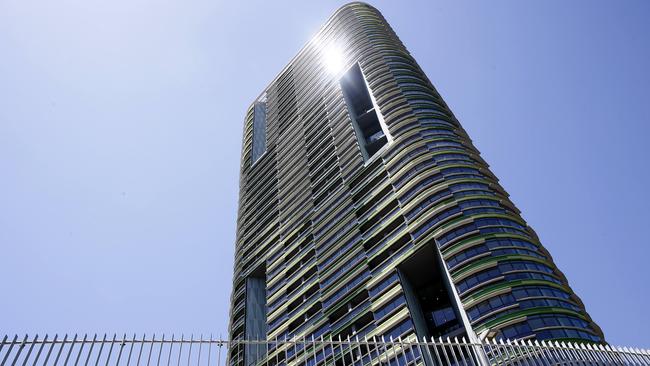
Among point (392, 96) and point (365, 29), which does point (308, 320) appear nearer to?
point (392, 96)

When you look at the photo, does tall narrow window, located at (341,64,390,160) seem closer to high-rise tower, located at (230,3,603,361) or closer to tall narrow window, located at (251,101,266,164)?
high-rise tower, located at (230,3,603,361)

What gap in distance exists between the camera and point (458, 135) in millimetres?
60406

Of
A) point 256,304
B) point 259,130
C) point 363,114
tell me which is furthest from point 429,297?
point 259,130

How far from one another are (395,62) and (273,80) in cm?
4050

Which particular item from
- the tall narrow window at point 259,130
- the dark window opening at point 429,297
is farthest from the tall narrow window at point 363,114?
the tall narrow window at point 259,130

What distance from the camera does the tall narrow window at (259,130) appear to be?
94575 mm

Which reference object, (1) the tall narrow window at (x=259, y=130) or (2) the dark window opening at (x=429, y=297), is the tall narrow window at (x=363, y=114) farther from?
(1) the tall narrow window at (x=259, y=130)

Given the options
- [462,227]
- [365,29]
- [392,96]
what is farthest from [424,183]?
[365,29]

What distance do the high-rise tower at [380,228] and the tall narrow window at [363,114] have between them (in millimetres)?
237

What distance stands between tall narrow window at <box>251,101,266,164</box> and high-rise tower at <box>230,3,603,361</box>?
6.69 m

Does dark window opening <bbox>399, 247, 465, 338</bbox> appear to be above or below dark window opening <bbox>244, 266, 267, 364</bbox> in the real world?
below

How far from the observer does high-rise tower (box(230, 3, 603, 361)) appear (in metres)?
40.8

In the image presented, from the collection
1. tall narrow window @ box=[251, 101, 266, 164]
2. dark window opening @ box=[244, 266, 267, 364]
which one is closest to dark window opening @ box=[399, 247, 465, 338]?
dark window opening @ box=[244, 266, 267, 364]

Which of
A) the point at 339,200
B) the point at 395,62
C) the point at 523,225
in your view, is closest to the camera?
the point at 523,225
